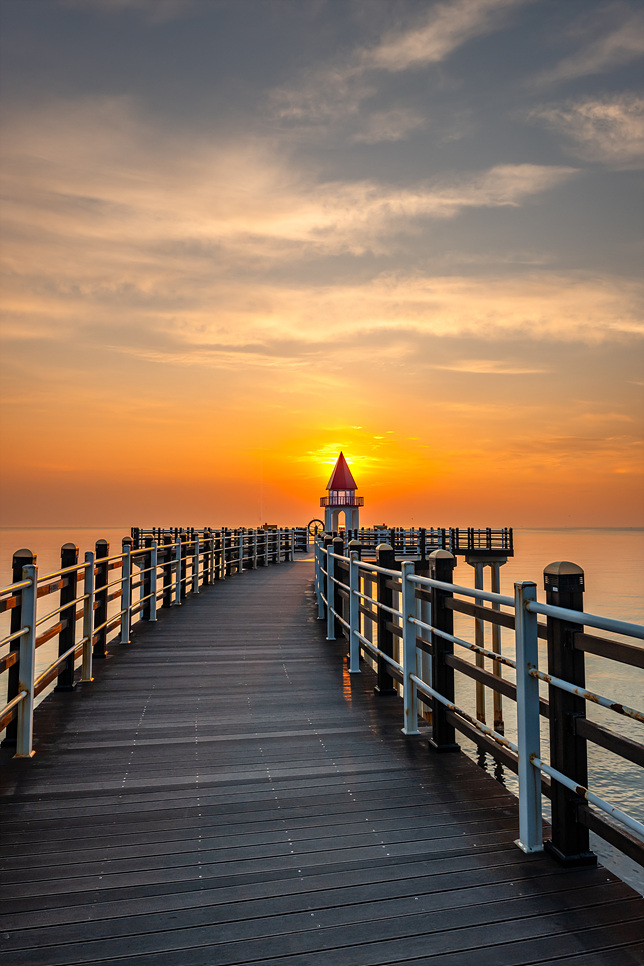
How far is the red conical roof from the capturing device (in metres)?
42.8

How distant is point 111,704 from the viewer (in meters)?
5.83

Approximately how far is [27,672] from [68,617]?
178 centimetres

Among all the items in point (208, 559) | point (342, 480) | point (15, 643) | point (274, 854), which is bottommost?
point (274, 854)

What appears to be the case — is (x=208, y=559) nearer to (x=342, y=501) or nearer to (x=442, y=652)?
(x=442, y=652)

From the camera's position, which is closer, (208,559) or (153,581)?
(153,581)

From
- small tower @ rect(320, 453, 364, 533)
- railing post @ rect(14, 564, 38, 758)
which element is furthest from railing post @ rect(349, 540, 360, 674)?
small tower @ rect(320, 453, 364, 533)

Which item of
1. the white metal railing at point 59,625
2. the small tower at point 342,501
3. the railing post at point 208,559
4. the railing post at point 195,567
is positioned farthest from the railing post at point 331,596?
the small tower at point 342,501

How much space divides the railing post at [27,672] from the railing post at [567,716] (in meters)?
3.75

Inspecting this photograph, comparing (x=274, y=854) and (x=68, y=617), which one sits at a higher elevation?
(x=68, y=617)

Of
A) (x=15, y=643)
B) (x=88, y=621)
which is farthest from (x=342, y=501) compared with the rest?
(x=15, y=643)

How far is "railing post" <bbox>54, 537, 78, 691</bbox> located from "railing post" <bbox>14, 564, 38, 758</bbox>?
4.94ft

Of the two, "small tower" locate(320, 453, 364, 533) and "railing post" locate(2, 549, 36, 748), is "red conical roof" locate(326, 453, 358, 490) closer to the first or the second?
"small tower" locate(320, 453, 364, 533)

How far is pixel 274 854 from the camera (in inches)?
115

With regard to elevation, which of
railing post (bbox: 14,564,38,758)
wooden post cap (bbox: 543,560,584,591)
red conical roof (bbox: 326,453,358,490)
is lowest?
railing post (bbox: 14,564,38,758)
